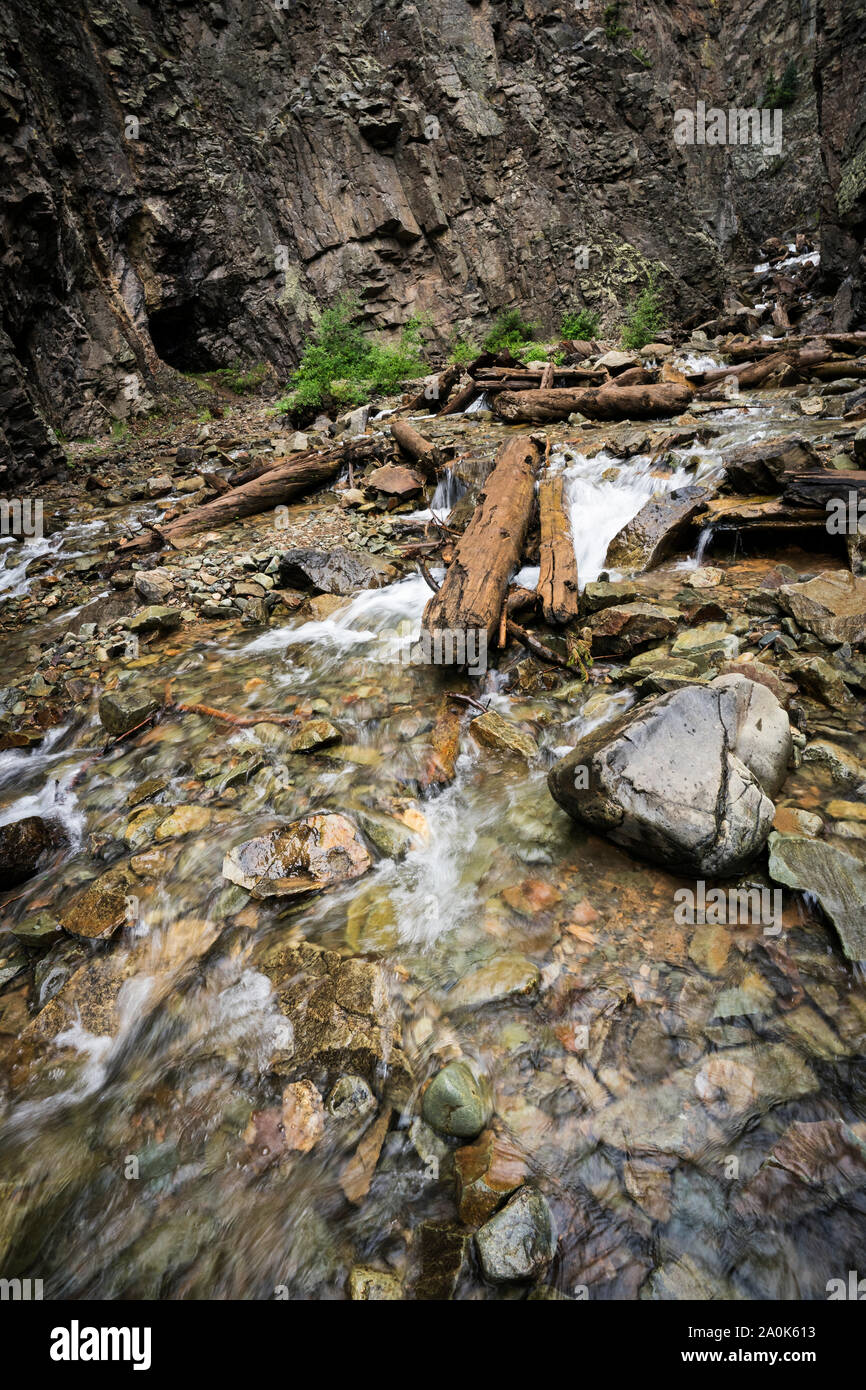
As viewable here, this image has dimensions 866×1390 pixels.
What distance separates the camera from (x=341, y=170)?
1812 cm

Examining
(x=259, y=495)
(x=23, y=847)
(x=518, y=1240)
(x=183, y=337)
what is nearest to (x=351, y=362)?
(x=183, y=337)

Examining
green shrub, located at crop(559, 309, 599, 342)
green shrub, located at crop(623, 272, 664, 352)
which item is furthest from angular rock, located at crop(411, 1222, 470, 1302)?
green shrub, located at crop(559, 309, 599, 342)

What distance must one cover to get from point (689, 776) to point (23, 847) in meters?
3.53

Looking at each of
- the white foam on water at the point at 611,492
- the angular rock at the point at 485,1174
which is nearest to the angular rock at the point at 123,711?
the angular rock at the point at 485,1174

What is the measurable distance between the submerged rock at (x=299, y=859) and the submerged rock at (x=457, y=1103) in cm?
109

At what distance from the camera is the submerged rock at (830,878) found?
2096 millimetres

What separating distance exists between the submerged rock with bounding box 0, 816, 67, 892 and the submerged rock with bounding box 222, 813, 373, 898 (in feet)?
3.87

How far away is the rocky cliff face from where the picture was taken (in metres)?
15.6

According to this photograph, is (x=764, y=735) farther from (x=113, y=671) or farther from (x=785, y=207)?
(x=785, y=207)

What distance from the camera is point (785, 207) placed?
29.9 metres

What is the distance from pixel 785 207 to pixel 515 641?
1609 inches

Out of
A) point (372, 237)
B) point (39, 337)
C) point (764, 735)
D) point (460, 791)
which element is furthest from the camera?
point (372, 237)
